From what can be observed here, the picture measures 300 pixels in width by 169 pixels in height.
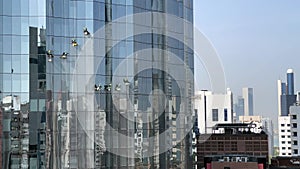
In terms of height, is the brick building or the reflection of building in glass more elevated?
the reflection of building in glass

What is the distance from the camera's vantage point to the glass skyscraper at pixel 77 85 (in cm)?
1127

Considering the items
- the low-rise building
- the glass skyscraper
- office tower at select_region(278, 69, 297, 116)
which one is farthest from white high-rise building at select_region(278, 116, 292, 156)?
the glass skyscraper

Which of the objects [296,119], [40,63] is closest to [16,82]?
[40,63]

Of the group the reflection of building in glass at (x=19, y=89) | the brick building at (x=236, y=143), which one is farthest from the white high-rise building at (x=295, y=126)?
the reflection of building in glass at (x=19, y=89)

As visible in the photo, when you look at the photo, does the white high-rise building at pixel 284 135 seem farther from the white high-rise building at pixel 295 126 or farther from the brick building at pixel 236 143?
the brick building at pixel 236 143

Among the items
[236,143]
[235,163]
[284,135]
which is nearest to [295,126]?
→ [236,143]

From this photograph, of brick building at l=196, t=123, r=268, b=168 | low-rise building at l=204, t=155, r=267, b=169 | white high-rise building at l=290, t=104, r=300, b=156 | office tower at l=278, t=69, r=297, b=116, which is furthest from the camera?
office tower at l=278, t=69, r=297, b=116

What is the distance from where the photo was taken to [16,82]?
443 inches

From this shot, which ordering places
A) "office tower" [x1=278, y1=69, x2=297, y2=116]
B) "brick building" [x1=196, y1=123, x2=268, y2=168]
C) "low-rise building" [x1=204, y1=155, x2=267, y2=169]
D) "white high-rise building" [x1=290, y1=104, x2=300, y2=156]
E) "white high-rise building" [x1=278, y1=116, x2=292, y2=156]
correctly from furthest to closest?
"office tower" [x1=278, y1=69, x2=297, y2=116] < "white high-rise building" [x1=278, y1=116, x2=292, y2=156] < "white high-rise building" [x1=290, y1=104, x2=300, y2=156] < "brick building" [x1=196, y1=123, x2=268, y2=168] < "low-rise building" [x1=204, y1=155, x2=267, y2=169]

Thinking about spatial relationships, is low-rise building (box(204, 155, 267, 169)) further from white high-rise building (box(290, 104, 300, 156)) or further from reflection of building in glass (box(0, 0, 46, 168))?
white high-rise building (box(290, 104, 300, 156))

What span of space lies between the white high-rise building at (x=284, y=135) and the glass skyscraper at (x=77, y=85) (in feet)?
141

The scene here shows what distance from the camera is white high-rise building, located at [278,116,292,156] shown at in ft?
175

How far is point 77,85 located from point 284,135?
4638 centimetres

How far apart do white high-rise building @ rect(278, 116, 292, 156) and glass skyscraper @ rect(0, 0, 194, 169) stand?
42.9 metres
